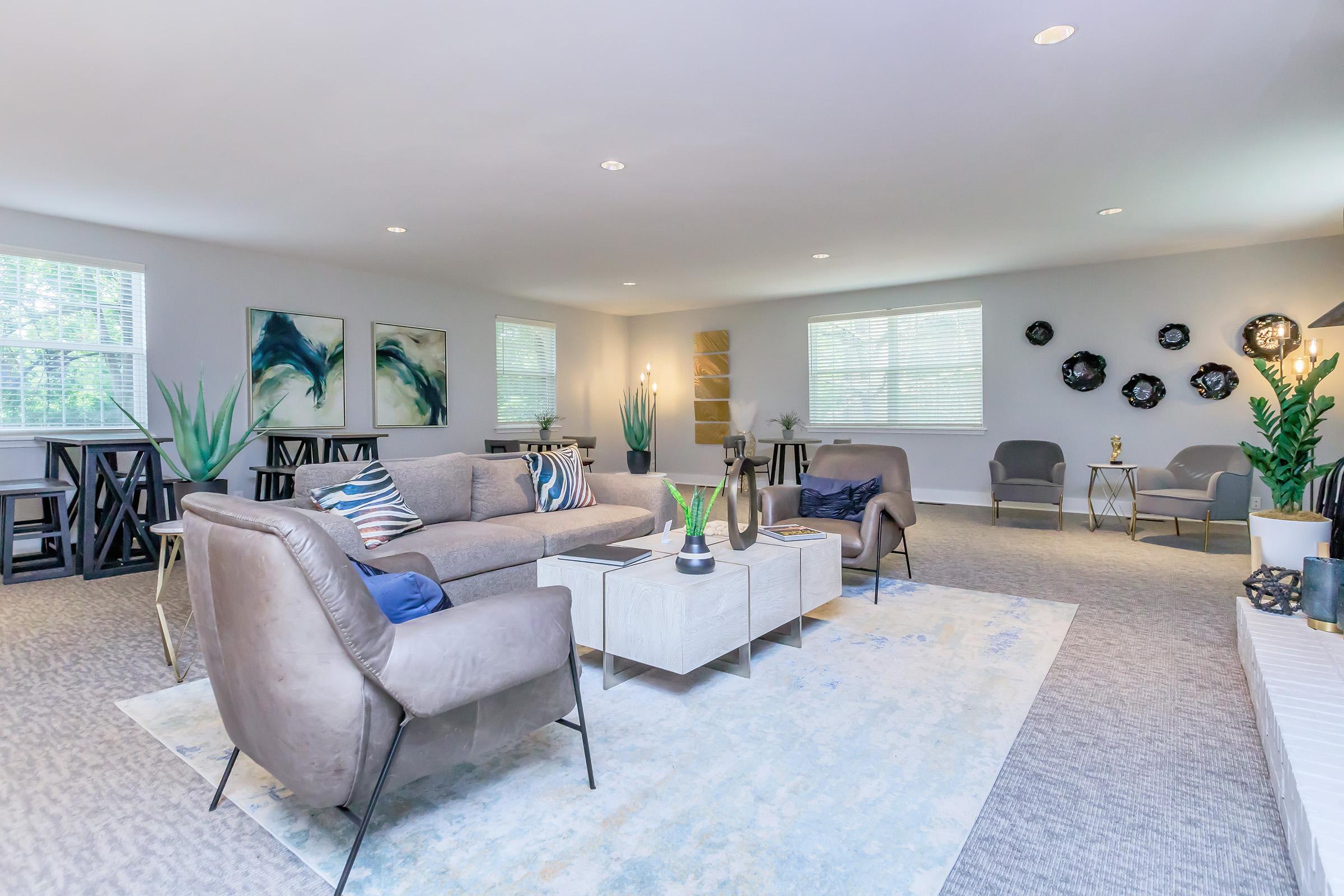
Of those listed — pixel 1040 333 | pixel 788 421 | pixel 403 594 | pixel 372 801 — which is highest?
pixel 1040 333

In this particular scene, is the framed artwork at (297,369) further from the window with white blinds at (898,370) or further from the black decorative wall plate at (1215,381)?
the black decorative wall plate at (1215,381)

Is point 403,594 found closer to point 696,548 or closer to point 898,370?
point 696,548

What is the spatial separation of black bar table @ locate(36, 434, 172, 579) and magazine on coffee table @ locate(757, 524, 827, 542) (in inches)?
152

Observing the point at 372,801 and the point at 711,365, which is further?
the point at 711,365

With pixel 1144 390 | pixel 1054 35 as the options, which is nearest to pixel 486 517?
pixel 1054 35

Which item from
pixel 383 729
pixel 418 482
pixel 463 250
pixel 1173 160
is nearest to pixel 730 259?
pixel 463 250

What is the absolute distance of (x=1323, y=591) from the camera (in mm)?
2307

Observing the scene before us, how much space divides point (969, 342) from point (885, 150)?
4.21m

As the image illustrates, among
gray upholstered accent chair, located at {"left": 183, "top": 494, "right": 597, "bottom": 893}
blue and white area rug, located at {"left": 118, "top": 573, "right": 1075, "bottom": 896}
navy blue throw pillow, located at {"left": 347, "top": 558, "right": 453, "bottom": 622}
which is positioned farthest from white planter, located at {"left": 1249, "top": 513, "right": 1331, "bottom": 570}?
navy blue throw pillow, located at {"left": 347, "top": 558, "right": 453, "bottom": 622}

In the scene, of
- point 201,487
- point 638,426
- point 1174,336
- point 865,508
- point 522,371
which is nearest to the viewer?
point 865,508

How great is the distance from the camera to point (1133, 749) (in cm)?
207

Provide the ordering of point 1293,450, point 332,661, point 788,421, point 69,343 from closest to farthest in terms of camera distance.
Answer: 1. point 332,661
2. point 1293,450
3. point 69,343
4. point 788,421

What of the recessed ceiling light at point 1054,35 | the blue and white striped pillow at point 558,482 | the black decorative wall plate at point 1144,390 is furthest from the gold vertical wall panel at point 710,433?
the recessed ceiling light at point 1054,35

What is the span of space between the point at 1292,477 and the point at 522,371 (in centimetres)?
705
